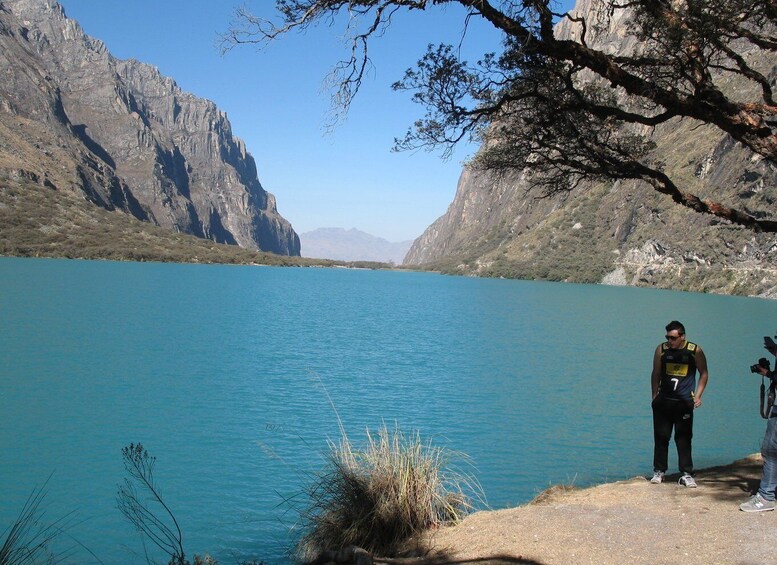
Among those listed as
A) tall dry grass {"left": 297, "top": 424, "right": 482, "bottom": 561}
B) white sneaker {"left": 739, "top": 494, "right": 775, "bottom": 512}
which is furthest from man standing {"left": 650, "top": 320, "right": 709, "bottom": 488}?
tall dry grass {"left": 297, "top": 424, "right": 482, "bottom": 561}

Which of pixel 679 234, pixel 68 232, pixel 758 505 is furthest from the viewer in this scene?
pixel 68 232

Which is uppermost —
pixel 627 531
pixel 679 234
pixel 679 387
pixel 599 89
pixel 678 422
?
pixel 679 234

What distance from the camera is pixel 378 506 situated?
7867mm

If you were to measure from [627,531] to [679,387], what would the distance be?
2.40m

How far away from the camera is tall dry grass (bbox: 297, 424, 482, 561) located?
7.77m

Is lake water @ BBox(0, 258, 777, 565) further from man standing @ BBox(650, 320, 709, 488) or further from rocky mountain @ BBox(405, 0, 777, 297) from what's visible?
rocky mountain @ BBox(405, 0, 777, 297)

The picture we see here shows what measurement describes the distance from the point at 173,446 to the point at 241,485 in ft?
10.4

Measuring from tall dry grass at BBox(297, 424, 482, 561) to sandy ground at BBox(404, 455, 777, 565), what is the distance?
386mm

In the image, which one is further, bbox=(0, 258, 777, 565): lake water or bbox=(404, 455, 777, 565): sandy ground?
bbox=(0, 258, 777, 565): lake water

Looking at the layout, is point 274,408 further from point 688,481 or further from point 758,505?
point 758,505

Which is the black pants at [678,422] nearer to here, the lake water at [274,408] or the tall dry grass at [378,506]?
the tall dry grass at [378,506]

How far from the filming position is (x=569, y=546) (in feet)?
20.8

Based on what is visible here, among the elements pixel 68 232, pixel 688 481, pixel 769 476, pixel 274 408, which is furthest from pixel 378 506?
pixel 68 232

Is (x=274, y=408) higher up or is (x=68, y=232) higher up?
(x=68, y=232)
